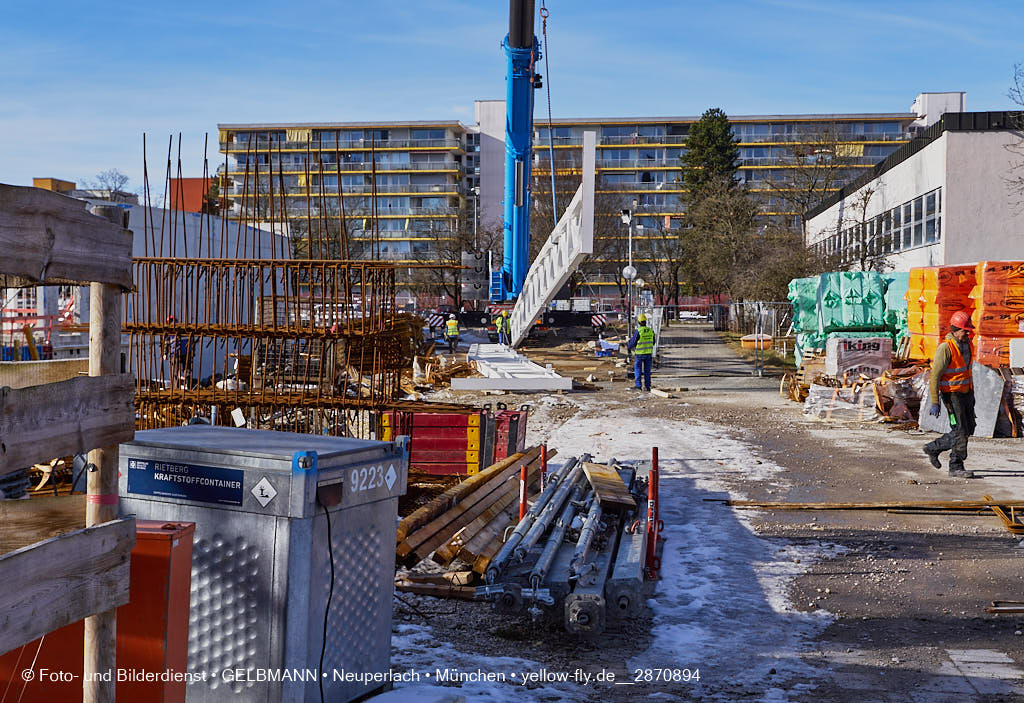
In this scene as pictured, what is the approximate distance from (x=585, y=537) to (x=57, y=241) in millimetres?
5476

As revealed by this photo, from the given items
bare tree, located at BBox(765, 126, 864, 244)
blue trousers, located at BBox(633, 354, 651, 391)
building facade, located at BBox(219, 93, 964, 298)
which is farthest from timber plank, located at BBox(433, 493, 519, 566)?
building facade, located at BBox(219, 93, 964, 298)

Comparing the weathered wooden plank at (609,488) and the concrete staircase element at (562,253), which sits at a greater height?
the concrete staircase element at (562,253)

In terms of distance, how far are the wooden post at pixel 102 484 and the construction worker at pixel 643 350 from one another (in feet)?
64.2

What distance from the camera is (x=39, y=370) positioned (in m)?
7.77

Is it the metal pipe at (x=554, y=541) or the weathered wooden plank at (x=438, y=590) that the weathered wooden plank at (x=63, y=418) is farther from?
the weathered wooden plank at (x=438, y=590)

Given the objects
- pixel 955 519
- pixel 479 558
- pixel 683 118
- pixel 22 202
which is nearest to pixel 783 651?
pixel 479 558

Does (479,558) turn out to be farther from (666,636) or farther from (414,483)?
(414,483)

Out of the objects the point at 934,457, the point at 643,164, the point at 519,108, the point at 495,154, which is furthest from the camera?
the point at 643,164

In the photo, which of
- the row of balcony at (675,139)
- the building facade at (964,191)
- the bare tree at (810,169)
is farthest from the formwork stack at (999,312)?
the row of balcony at (675,139)

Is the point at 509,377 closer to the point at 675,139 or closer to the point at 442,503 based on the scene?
the point at 442,503

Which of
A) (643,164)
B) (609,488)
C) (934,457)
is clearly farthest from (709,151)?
(609,488)

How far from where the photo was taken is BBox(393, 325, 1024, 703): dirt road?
A: 5.91m

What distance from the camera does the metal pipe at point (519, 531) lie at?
23.1 ft

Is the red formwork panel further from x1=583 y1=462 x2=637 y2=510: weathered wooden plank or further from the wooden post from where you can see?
x1=583 y1=462 x2=637 y2=510: weathered wooden plank
